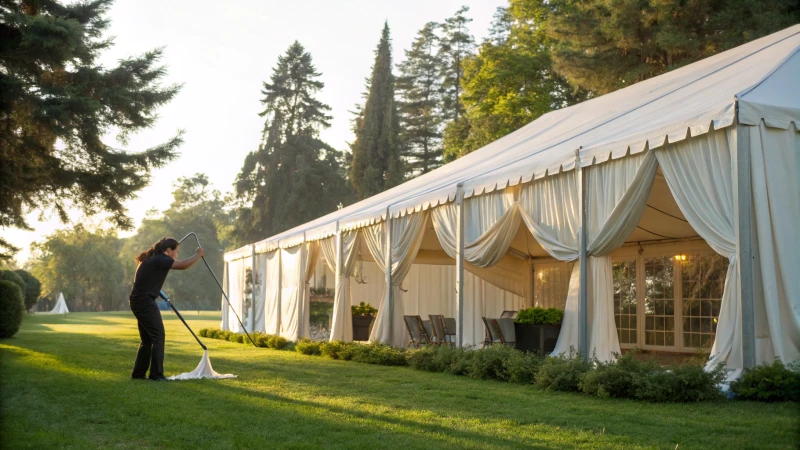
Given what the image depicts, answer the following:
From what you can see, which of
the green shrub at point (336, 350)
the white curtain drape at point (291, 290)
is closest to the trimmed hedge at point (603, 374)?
the green shrub at point (336, 350)

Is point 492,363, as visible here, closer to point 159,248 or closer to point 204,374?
point 204,374

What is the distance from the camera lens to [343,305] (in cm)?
1445

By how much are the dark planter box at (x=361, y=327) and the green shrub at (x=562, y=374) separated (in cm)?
942

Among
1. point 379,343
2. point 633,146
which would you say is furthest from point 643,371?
point 379,343

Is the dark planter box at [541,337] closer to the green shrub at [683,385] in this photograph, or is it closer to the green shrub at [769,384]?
the green shrub at [683,385]

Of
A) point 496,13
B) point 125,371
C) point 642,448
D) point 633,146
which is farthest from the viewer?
point 496,13

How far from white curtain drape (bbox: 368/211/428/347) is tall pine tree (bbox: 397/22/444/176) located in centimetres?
2786

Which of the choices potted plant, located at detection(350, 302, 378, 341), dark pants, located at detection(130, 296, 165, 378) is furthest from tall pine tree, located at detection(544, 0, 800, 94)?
dark pants, located at detection(130, 296, 165, 378)

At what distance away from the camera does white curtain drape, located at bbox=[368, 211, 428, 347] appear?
12055 mm

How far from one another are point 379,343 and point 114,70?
7936 millimetres

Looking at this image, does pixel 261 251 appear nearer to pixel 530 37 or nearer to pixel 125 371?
pixel 125 371

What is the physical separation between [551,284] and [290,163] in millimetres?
30886

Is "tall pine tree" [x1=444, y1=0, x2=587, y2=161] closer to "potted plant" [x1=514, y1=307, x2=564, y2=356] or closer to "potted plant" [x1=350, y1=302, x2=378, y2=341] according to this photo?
"potted plant" [x1=350, y1=302, x2=378, y2=341]

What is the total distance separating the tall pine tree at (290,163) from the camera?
43281mm
